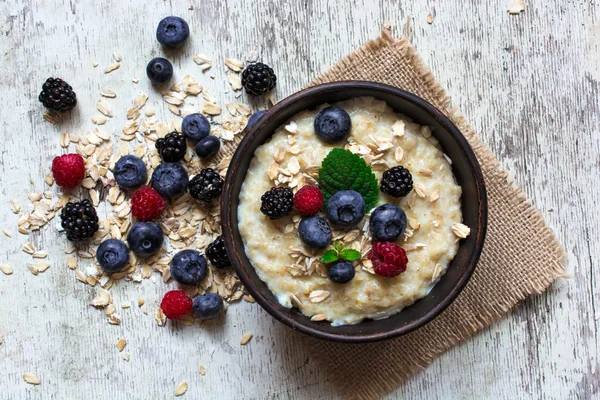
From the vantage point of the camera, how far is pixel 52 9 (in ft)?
8.77

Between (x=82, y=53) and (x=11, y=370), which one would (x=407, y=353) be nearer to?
(x=11, y=370)

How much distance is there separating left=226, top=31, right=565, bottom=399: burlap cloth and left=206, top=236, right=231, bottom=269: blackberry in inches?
19.0

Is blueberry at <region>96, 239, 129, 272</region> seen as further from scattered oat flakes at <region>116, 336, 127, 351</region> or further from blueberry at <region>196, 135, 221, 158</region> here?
blueberry at <region>196, 135, 221, 158</region>

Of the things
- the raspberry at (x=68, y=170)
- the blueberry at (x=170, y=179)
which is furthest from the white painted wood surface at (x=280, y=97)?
the blueberry at (x=170, y=179)

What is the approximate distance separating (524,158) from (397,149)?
68cm

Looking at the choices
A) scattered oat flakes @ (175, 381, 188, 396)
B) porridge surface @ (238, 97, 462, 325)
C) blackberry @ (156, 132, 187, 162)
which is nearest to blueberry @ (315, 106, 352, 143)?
porridge surface @ (238, 97, 462, 325)

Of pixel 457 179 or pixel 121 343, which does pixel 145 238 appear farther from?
pixel 457 179

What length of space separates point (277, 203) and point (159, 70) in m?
0.82

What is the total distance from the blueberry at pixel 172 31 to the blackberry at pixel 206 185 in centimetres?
51

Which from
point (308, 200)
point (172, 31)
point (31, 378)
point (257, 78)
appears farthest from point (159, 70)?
point (31, 378)

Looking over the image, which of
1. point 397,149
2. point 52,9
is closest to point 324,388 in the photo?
point 397,149

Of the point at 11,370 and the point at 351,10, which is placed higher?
the point at 351,10

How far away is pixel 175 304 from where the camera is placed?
2.53m

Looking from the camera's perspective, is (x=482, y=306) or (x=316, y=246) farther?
(x=482, y=306)
